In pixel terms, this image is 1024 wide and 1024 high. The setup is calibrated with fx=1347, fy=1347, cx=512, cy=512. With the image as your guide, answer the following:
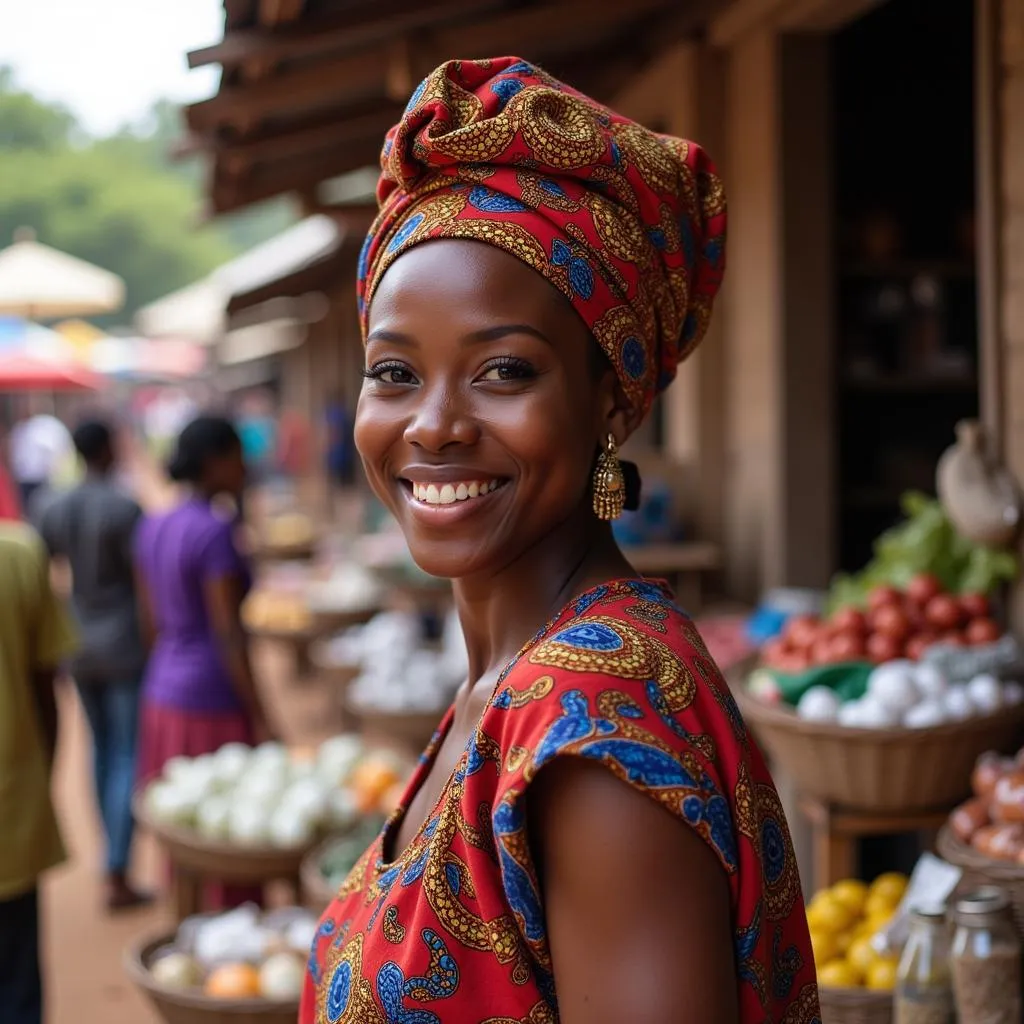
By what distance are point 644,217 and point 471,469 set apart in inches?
12.4

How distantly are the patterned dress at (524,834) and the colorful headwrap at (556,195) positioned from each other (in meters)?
0.29

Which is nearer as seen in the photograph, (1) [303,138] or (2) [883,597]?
(2) [883,597]

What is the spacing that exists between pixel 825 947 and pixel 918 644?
1036 millimetres

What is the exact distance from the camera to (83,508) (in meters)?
6.09

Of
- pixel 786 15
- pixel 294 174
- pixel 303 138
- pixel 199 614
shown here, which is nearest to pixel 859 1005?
pixel 199 614

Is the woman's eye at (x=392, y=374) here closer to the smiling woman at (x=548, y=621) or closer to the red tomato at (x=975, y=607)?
the smiling woman at (x=548, y=621)

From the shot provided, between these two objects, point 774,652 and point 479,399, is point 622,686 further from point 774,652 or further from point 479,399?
point 774,652

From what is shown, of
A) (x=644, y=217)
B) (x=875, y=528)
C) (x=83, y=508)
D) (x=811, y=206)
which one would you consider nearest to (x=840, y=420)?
(x=875, y=528)

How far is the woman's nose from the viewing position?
1.29m

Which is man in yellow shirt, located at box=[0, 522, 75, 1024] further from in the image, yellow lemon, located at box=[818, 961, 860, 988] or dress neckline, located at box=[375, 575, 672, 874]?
dress neckline, located at box=[375, 575, 672, 874]

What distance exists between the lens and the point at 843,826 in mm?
3416

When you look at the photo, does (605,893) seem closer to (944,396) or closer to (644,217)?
(644,217)

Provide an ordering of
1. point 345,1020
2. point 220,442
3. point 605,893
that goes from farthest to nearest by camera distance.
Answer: point 220,442 → point 345,1020 → point 605,893

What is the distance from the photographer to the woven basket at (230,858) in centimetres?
405
